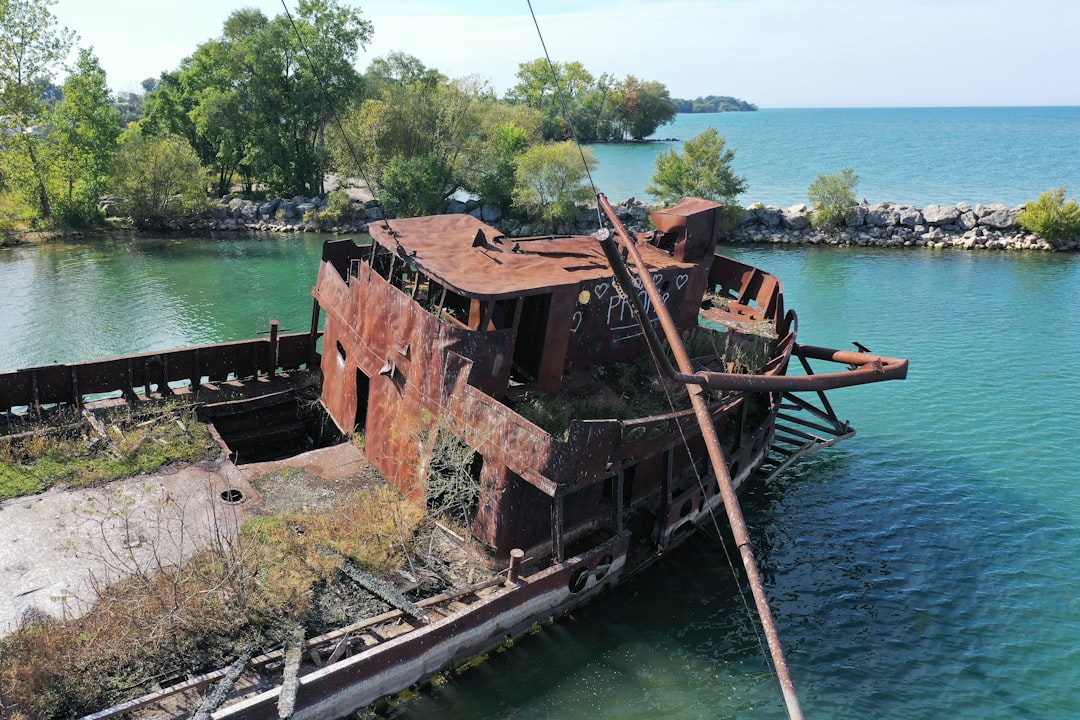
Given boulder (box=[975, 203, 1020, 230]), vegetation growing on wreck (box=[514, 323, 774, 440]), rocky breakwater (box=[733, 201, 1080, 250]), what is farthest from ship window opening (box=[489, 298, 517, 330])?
boulder (box=[975, 203, 1020, 230])

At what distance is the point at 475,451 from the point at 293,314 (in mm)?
19087

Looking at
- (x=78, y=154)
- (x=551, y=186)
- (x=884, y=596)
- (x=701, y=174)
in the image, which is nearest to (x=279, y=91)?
(x=78, y=154)

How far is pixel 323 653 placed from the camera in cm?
800

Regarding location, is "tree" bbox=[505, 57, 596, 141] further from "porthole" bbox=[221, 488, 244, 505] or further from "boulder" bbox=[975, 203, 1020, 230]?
"porthole" bbox=[221, 488, 244, 505]

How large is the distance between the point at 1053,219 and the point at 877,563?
33.2 meters

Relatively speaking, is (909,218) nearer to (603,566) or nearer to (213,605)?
(603,566)

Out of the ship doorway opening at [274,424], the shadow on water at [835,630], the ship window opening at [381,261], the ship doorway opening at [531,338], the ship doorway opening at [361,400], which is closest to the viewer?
the shadow on water at [835,630]

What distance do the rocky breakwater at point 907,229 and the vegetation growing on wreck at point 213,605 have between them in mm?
36244

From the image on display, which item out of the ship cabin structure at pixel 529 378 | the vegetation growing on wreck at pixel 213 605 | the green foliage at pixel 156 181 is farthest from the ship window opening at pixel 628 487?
the green foliage at pixel 156 181

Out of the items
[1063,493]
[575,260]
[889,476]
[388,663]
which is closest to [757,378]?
[575,260]

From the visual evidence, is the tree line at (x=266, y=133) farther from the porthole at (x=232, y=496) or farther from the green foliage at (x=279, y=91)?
the porthole at (x=232, y=496)

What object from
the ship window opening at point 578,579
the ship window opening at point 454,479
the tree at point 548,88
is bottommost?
the ship window opening at point 578,579

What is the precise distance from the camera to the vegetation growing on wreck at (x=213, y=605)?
22.9ft

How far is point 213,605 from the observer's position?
25.9 feet
